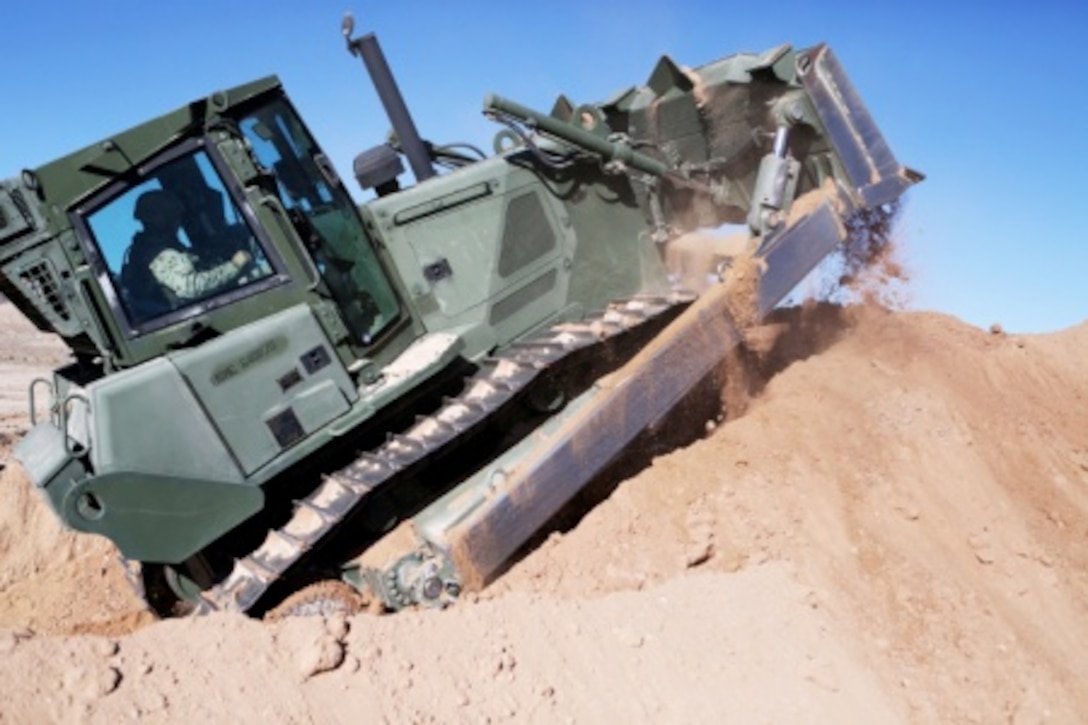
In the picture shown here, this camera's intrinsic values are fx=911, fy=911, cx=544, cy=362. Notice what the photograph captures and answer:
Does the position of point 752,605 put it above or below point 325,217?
below

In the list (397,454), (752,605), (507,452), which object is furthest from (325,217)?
(752,605)

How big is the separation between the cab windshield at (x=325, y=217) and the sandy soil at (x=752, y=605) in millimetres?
1621

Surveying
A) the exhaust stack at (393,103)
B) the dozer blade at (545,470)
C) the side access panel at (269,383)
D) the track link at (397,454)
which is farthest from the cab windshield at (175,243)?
the exhaust stack at (393,103)

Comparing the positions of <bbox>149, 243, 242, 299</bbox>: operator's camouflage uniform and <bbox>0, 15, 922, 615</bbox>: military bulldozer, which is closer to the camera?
<bbox>0, 15, 922, 615</bbox>: military bulldozer

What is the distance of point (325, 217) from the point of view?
16.1 feet

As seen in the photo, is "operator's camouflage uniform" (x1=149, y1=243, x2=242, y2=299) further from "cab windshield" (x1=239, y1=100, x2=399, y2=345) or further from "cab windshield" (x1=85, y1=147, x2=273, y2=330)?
"cab windshield" (x1=239, y1=100, x2=399, y2=345)

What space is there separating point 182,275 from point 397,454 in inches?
52.7

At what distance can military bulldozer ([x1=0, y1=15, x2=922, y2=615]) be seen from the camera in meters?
4.12

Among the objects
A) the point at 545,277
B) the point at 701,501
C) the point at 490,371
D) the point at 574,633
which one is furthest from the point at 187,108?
the point at 701,501

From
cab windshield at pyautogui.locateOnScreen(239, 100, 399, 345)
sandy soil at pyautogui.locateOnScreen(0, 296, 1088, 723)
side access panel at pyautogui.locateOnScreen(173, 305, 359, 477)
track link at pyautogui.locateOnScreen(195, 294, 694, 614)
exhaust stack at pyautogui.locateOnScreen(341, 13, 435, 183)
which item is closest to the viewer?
sandy soil at pyautogui.locateOnScreen(0, 296, 1088, 723)

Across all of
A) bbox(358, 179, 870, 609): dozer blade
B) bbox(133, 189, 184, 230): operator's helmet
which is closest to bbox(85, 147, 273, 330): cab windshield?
bbox(133, 189, 184, 230): operator's helmet

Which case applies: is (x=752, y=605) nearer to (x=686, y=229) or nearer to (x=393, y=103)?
(x=686, y=229)

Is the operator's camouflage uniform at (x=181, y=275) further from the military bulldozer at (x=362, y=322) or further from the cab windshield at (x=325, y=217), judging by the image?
the cab windshield at (x=325, y=217)

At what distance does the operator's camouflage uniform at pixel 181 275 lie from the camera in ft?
14.2
